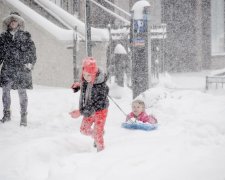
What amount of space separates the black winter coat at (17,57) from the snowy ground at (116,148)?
821mm

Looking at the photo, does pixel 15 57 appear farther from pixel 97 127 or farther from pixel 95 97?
pixel 97 127

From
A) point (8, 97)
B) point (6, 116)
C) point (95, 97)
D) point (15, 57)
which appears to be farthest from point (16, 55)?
point (95, 97)

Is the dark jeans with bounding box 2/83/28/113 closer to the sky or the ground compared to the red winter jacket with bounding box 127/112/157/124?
closer to the sky

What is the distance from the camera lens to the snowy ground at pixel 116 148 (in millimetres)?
4066

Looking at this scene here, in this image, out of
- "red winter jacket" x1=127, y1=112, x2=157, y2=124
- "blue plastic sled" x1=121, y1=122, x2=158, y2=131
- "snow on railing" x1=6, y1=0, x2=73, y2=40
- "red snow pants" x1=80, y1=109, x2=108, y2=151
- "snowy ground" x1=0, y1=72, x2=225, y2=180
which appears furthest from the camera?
"snow on railing" x1=6, y1=0, x2=73, y2=40

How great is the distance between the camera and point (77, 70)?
34.5ft

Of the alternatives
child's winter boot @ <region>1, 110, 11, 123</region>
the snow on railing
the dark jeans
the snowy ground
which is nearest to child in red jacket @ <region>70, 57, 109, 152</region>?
the snowy ground

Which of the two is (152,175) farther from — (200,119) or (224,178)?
(200,119)

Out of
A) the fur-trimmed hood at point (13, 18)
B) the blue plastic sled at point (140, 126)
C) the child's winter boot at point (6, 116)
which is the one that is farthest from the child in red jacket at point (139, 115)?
the fur-trimmed hood at point (13, 18)

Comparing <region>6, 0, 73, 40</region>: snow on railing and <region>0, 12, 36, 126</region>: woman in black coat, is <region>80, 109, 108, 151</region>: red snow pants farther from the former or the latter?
<region>6, 0, 73, 40</region>: snow on railing

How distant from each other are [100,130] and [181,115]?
315 cm

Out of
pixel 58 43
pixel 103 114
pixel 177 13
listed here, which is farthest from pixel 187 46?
pixel 103 114

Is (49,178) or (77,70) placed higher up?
(77,70)

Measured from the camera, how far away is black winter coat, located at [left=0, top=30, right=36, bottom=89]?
6.98 metres
